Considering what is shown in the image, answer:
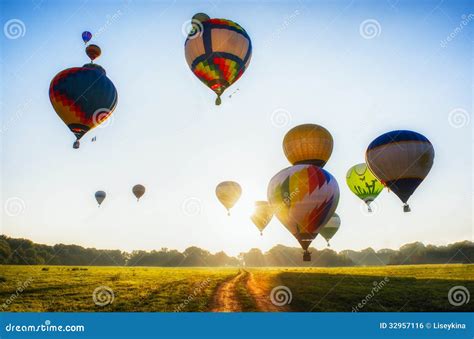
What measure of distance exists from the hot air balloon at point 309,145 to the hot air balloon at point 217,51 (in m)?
6.21

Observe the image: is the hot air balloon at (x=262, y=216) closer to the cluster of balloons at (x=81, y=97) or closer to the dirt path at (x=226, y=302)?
the dirt path at (x=226, y=302)

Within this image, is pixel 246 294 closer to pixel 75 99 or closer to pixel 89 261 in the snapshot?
pixel 75 99

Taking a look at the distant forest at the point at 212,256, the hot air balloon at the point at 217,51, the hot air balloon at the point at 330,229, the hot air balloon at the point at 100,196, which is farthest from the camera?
the distant forest at the point at 212,256

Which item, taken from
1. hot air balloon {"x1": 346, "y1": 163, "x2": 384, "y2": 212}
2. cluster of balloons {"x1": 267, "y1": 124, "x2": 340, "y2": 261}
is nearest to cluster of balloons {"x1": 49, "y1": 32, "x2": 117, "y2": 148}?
cluster of balloons {"x1": 267, "y1": 124, "x2": 340, "y2": 261}

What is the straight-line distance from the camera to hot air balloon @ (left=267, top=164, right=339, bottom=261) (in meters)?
20.2

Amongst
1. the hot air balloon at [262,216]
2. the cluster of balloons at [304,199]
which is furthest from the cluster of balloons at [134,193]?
the cluster of balloons at [304,199]

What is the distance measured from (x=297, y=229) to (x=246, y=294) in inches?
200

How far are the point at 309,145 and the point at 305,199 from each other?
17.1 ft

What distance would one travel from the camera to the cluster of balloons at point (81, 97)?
2100 centimetres

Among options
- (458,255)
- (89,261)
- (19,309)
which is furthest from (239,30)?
→ (89,261)

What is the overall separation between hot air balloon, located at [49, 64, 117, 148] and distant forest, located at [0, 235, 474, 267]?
69739mm

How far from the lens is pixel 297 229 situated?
810 inches

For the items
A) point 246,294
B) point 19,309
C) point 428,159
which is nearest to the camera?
point 19,309

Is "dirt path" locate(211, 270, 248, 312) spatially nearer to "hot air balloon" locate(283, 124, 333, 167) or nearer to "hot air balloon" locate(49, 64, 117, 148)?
"hot air balloon" locate(283, 124, 333, 167)
